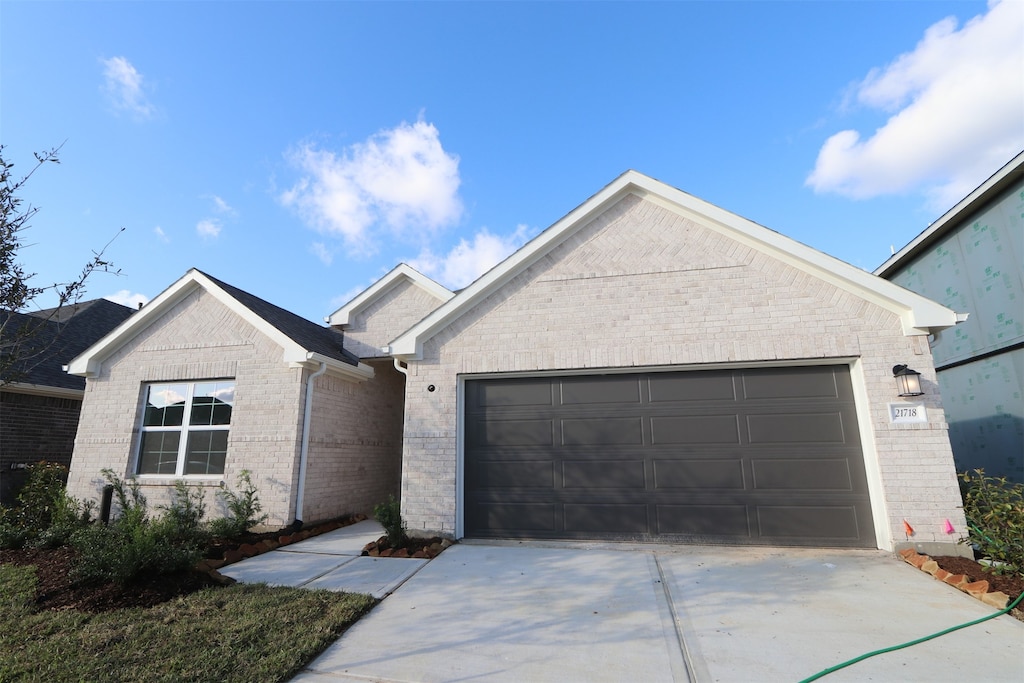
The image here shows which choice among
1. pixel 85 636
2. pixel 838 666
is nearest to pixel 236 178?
pixel 85 636

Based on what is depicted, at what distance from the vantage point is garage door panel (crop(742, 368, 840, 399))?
22.5 ft

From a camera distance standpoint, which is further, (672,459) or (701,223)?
(701,223)

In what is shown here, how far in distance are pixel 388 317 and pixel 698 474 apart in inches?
331

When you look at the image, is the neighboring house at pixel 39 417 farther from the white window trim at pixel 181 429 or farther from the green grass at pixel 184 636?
the green grass at pixel 184 636

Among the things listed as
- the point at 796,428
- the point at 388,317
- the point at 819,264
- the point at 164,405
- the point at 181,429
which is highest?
the point at 388,317

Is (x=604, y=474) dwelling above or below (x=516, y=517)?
above

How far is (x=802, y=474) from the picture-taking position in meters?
6.66

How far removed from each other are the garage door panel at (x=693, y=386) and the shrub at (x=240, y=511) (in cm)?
692

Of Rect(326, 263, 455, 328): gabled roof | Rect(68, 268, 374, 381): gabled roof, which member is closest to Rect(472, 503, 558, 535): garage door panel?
Rect(68, 268, 374, 381): gabled roof

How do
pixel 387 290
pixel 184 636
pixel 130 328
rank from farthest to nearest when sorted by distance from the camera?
pixel 387 290, pixel 130 328, pixel 184 636

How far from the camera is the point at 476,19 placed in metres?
9.57

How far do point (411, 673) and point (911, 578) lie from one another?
17.8ft

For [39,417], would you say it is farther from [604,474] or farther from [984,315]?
[984,315]

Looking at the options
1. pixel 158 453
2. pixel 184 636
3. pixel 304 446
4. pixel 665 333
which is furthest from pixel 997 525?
pixel 158 453
